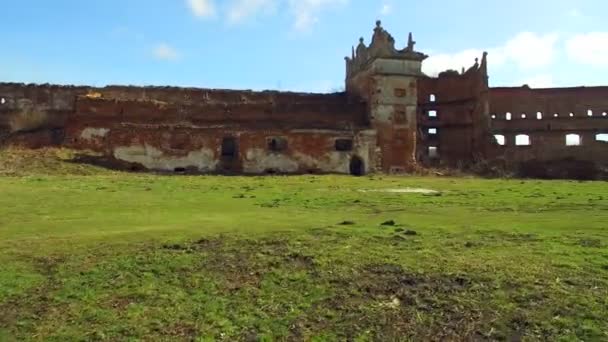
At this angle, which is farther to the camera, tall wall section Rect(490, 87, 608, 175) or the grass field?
tall wall section Rect(490, 87, 608, 175)

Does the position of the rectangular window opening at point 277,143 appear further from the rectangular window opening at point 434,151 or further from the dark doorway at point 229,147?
the rectangular window opening at point 434,151

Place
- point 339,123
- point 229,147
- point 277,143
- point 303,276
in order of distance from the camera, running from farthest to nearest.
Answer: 1. point 339,123
2. point 229,147
3. point 277,143
4. point 303,276

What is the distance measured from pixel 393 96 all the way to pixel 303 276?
114 ft

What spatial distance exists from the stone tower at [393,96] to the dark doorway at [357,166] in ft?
10.9

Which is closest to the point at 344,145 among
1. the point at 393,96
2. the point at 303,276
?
the point at 393,96

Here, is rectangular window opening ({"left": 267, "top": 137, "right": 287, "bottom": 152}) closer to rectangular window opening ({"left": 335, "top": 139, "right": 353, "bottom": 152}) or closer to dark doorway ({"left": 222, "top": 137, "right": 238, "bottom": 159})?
dark doorway ({"left": 222, "top": 137, "right": 238, "bottom": 159})

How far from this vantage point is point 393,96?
4450cm

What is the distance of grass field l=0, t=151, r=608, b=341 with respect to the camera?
9258mm

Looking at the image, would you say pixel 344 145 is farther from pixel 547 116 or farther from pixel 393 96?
pixel 547 116

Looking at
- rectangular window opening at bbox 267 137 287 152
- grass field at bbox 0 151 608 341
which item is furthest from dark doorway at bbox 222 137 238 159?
grass field at bbox 0 151 608 341

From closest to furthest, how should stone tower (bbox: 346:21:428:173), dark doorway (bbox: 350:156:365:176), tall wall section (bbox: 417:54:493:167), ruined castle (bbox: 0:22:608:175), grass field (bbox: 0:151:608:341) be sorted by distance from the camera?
1. grass field (bbox: 0:151:608:341)
2. ruined castle (bbox: 0:22:608:175)
3. dark doorway (bbox: 350:156:365:176)
4. stone tower (bbox: 346:21:428:173)
5. tall wall section (bbox: 417:54:493:167)

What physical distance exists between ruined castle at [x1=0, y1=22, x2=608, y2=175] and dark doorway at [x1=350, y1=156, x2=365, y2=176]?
2.5 inches

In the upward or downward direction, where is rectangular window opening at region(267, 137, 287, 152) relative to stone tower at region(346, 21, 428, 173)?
downward

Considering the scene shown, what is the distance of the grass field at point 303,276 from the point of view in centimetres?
926
